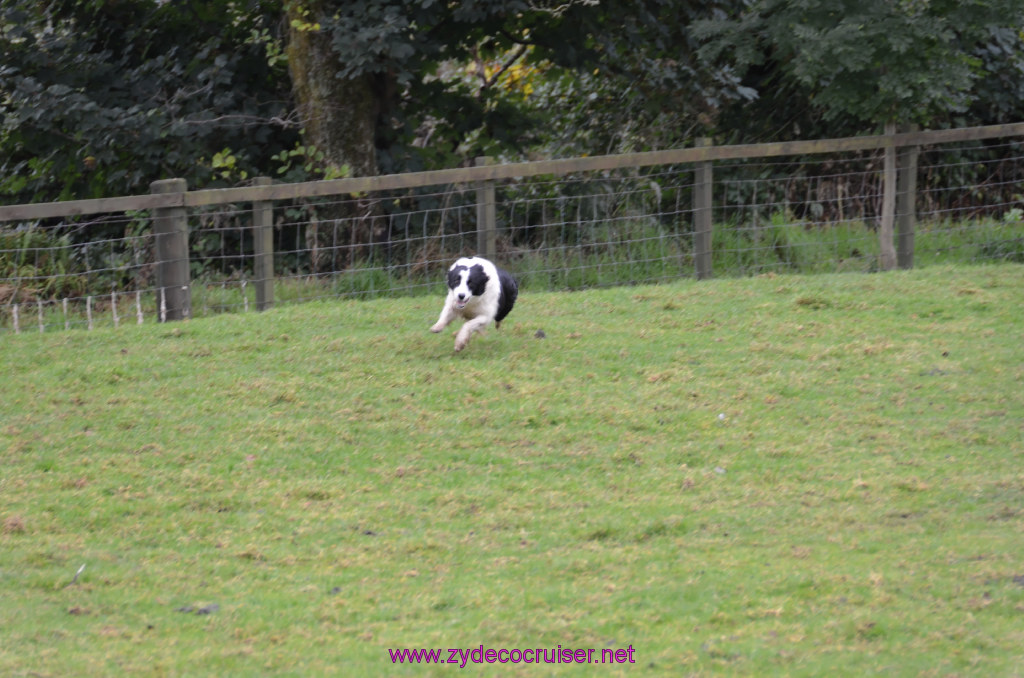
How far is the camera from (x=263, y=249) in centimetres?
1069

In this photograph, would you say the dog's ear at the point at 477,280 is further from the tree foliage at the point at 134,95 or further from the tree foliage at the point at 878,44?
the tree foliage at the point at 134,95

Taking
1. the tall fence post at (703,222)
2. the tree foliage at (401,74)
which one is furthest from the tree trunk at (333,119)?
the tall fence post at (703,222)

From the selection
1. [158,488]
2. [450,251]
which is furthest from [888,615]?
[450,251]

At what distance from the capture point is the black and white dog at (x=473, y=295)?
8.60 m

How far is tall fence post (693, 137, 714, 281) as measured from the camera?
40.3 ft

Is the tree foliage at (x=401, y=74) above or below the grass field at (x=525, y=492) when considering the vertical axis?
above

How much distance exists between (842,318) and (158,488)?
595cm

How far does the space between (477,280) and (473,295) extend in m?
0.12

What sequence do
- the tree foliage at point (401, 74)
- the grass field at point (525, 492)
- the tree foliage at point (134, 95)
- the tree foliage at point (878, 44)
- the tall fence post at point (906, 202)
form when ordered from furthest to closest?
the tree foliage at point (134, 95) → the tall fence post at point (906, 202) → the tree foliage at point (401, 74) → the tree foliage at point (878, 44) → the grass field at point (525, 492)

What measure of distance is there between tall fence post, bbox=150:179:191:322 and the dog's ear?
3046mm

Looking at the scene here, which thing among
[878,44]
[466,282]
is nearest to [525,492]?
[466,282]

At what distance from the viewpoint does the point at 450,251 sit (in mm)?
12727

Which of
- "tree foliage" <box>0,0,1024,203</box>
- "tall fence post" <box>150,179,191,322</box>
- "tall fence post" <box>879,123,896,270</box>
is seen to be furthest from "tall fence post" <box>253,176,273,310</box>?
"tall fence post" <box>879,123,896,270</box>

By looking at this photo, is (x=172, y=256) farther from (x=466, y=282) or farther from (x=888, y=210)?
(x=888, y=210)
